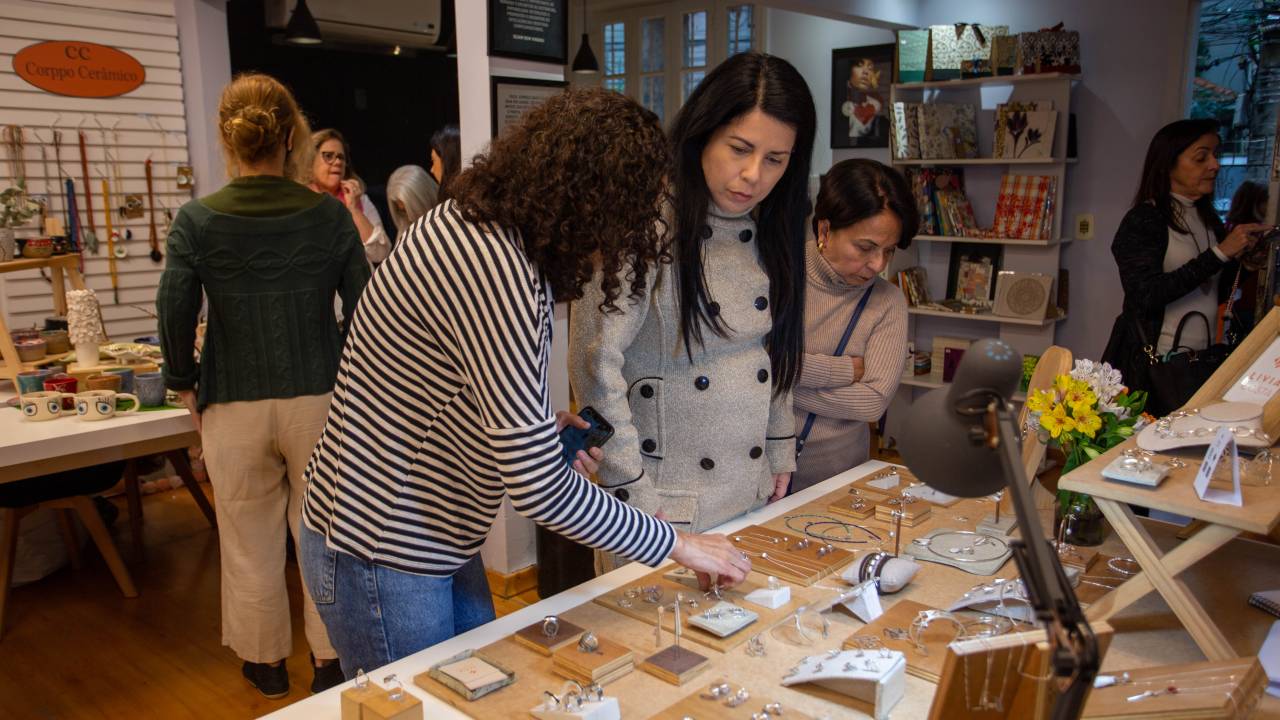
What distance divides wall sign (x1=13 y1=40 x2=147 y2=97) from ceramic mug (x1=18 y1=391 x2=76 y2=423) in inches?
86.4

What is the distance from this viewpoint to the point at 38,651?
3256mm

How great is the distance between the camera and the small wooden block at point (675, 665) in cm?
127

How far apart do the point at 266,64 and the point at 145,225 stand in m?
1.77

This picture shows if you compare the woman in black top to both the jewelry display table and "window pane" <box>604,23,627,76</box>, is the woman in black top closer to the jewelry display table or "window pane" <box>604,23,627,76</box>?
the jewelry display table

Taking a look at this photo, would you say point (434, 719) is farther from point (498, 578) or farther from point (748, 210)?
point (498, 578)

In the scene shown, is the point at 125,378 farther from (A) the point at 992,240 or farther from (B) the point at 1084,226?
(B) the point at 1084,226

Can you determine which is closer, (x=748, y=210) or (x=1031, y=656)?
(x=1031, y=656)

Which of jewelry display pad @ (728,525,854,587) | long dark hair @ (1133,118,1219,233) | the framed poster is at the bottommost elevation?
jewelry display pad @ (728,525,854,587)

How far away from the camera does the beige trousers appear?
2.66m

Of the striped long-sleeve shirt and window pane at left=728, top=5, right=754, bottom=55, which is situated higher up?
window pane at left=728, top=5, right=754, bottom=55

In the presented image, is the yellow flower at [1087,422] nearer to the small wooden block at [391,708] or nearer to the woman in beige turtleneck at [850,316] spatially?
the woman in beige turtleneck at [850,316]

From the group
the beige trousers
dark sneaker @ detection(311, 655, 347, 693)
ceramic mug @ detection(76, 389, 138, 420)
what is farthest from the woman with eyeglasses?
dark sneaker @ detection(311, 655, 347, 693)

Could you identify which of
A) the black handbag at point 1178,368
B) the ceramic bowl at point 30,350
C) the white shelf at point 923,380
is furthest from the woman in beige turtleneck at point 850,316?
the white shelf at point 923,380

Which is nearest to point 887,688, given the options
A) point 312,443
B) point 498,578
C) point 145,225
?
point 312,443
